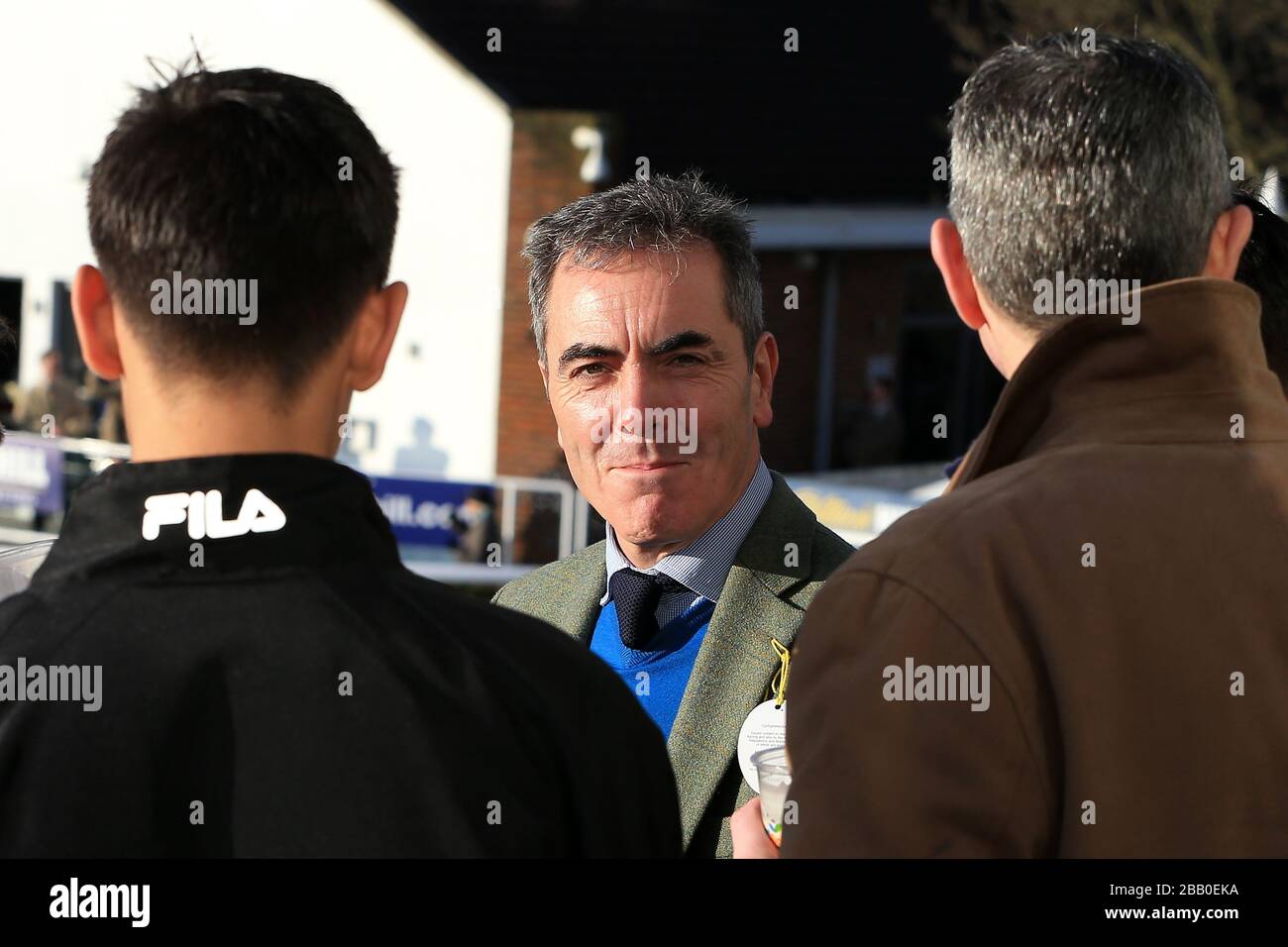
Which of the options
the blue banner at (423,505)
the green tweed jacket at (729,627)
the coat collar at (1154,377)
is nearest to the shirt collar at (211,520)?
the coat collar at (1154,377)

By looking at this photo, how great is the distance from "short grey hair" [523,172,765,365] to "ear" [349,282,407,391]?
1298 millimetres

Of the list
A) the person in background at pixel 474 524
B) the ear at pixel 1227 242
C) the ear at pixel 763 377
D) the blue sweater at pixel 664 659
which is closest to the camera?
the ear at pixel 1227 242

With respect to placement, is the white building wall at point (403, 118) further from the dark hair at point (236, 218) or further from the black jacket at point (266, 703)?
the black jacket at point (266, 703)

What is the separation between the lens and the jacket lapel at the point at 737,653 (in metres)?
2.62

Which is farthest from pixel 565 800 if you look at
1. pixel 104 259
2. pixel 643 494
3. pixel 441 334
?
pixel 441 334

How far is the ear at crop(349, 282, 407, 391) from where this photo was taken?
170 cm

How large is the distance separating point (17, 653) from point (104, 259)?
43 centimetres

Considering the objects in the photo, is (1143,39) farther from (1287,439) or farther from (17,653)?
(17,653)

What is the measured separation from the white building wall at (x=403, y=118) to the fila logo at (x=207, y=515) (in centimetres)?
1270

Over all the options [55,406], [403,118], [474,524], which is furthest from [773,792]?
[55,406]

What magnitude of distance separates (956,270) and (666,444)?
3.71 ft

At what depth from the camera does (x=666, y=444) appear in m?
2.94

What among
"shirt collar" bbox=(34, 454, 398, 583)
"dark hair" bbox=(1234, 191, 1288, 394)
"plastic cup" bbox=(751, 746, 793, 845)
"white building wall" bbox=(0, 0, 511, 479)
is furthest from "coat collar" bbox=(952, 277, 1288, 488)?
"white building wall" bbox=(0, 0, 511, 479)

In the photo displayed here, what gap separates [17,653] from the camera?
150 centimetres
